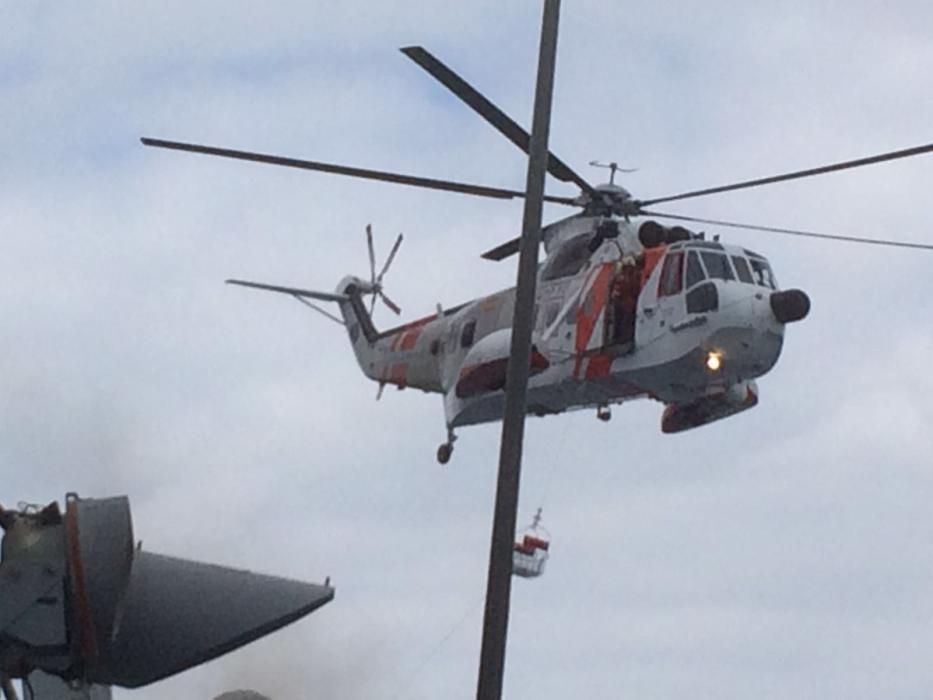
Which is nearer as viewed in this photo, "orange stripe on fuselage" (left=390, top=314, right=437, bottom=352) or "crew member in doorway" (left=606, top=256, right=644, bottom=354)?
"crew member in doorway" (left=606, top=256, right=644, bottom=354)

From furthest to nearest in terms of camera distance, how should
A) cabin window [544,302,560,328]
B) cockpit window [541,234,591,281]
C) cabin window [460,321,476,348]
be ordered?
cabin window [460,321,476,348]
cockpit window [541,234,591,281]
cabin window [544,302,560,328]

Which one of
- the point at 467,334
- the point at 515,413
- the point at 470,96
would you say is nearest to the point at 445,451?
the point at 467,334

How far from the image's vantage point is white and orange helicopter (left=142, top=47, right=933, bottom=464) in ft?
95.2

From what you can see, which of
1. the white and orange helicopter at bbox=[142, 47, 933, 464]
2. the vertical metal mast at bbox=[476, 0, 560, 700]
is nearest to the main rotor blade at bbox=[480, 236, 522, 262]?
the white and orange helicopter at bbox=[142, 47, 933, 464]

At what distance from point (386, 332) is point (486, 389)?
731 centimetres

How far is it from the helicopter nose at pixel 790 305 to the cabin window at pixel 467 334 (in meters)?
6.49

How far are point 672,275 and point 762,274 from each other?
1.36m

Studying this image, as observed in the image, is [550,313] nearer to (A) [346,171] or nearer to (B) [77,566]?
(A) [346,171]

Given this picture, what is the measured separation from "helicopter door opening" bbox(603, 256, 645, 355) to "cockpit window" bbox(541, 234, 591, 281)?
1.25m

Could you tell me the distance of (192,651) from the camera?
8.95m

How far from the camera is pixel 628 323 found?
1185 inches

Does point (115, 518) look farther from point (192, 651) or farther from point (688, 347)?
point (688, 347)

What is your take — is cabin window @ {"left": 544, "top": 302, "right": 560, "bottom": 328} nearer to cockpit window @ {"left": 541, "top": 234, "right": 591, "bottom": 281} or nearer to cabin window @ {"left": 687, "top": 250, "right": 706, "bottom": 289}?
cockpit window @ {"left": 541, "top": 234, "right": 591, "bottom": 281}

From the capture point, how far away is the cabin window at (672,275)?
29.6m
